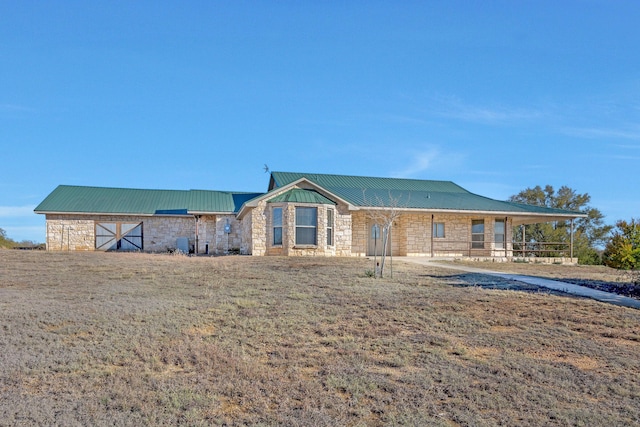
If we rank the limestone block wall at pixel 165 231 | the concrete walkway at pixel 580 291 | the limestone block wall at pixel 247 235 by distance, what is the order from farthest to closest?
1. the limestone block wall at pixel 165 231
2. the limestone block wall at pixel 247 235
3. the concrete walkway at pixel 580 291

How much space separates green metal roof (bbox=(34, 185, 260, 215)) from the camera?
2773 centimetres

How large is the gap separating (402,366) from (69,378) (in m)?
4.17

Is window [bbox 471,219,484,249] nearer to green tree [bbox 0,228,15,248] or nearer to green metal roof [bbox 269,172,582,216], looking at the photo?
green metal roof [bbox 269,172,582,216]

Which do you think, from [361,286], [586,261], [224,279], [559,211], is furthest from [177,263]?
[586,261]

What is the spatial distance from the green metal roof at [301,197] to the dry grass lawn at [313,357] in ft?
34.6

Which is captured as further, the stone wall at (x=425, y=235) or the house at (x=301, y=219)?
the stone wall at (x=425, y=235)

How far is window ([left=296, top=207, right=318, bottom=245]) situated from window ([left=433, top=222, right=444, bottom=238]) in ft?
25.4

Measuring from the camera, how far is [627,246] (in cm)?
1382

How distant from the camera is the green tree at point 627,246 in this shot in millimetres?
13648

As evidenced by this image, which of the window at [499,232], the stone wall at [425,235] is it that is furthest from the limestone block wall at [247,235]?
the window at [499,232]

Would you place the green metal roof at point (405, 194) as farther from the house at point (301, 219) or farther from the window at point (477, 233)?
the window at point (477, 233)

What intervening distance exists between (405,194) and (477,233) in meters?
4.51

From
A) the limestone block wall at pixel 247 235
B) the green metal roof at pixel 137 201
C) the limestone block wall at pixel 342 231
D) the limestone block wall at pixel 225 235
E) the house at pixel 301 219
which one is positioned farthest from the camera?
the limestone block wall at pixel 225 235

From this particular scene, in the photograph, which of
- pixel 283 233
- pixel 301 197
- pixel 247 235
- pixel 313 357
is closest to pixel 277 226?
pixel 283 233
